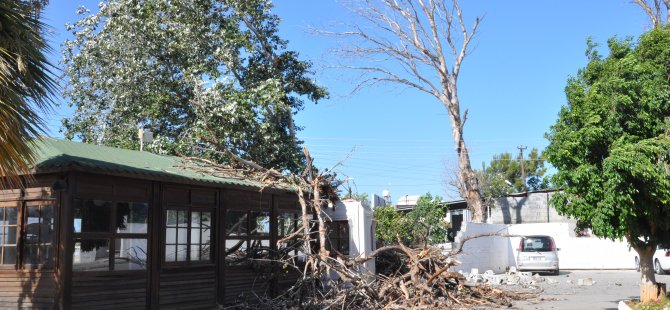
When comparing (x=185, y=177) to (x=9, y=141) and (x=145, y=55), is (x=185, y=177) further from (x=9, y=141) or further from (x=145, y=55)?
(x=145, y=55)

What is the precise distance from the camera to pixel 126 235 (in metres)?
11.4

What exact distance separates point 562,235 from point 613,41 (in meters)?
21.9

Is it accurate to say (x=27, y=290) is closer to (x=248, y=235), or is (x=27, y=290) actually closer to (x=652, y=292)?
(x=248, y=235)

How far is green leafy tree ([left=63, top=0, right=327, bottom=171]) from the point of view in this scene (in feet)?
66.1

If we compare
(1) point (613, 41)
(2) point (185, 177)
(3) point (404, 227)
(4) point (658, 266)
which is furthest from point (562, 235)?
(2) point (185, 177)

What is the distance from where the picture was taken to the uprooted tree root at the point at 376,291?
12.9 m

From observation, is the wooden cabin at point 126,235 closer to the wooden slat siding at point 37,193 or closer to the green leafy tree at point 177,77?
the wooden slat siding at point 37,193

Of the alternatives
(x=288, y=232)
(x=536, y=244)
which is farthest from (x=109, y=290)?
(x=536, y=244)

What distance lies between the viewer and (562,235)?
109 ft

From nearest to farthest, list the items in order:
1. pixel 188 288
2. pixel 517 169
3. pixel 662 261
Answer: pixel 188 288
pixel 662 261
pixel 517 169

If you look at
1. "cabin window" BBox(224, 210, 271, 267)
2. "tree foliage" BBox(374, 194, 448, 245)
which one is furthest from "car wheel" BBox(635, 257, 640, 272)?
"cabin window" BBox(224, 210, 271, 267)

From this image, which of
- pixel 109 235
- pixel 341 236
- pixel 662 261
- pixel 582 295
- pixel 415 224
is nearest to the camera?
pixel 109 235

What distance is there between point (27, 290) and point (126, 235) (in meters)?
1.76

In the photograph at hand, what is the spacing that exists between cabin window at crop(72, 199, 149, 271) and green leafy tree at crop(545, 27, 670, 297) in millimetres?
7677
